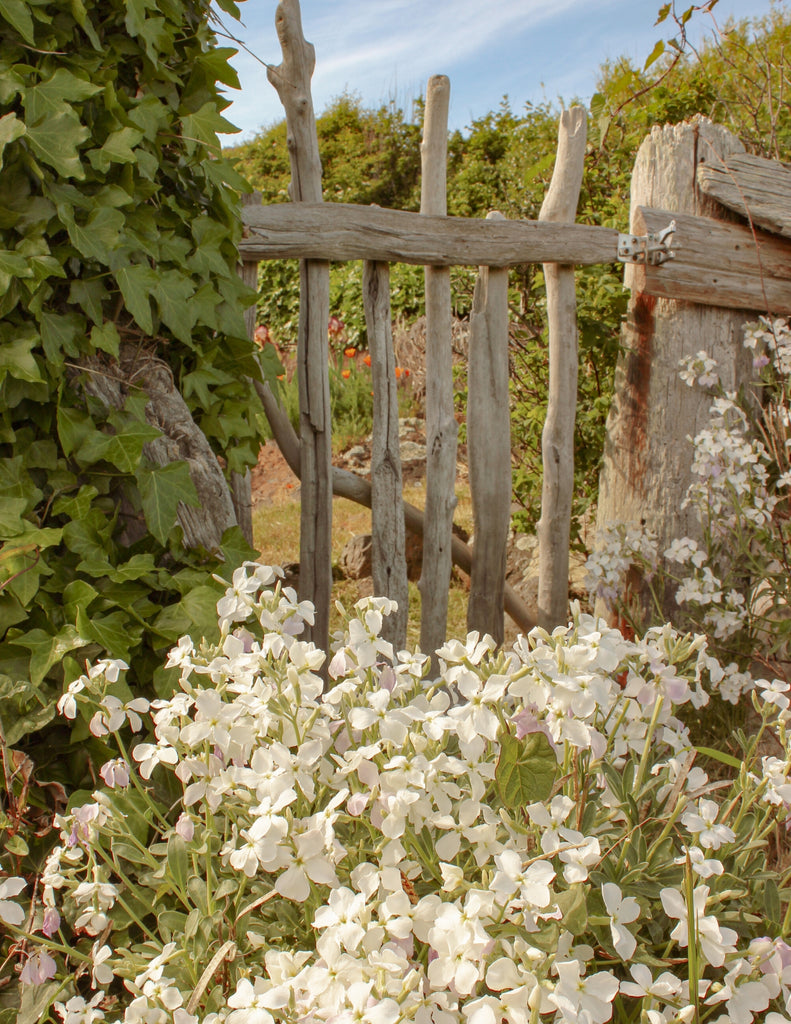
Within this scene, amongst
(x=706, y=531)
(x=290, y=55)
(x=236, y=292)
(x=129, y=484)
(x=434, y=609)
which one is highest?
(x=290, y=55)

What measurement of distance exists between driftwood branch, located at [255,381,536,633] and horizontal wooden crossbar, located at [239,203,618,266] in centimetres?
44

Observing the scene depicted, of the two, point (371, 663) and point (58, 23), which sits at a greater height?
point (58, 23)

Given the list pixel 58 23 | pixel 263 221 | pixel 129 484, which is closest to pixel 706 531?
pixel 263 221

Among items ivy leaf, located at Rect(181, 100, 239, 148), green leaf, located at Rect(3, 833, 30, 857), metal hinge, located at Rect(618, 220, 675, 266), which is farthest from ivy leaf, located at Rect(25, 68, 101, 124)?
metal hinge, located at Rect(618, 220, 675, 266)

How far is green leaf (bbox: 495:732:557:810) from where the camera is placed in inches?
39.0

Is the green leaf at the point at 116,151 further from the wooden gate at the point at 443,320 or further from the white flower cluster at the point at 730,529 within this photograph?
the white flower cluster at the point at 730,529

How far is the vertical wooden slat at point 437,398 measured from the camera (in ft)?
9.00

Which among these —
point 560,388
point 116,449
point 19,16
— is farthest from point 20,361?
point 560,388

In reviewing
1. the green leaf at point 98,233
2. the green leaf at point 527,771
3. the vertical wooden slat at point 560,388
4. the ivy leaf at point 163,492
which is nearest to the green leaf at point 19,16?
the green leaf at point 98,233

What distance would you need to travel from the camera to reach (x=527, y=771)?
3.30 feet

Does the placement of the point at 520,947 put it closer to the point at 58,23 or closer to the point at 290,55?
the point at 58,23

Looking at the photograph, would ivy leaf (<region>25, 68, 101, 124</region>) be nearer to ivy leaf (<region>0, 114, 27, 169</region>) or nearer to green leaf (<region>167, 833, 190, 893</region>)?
ivy leaf (<region>0, 114, 27, 169</region>)

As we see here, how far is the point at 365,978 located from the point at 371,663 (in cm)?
37

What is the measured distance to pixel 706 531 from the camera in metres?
2.91
